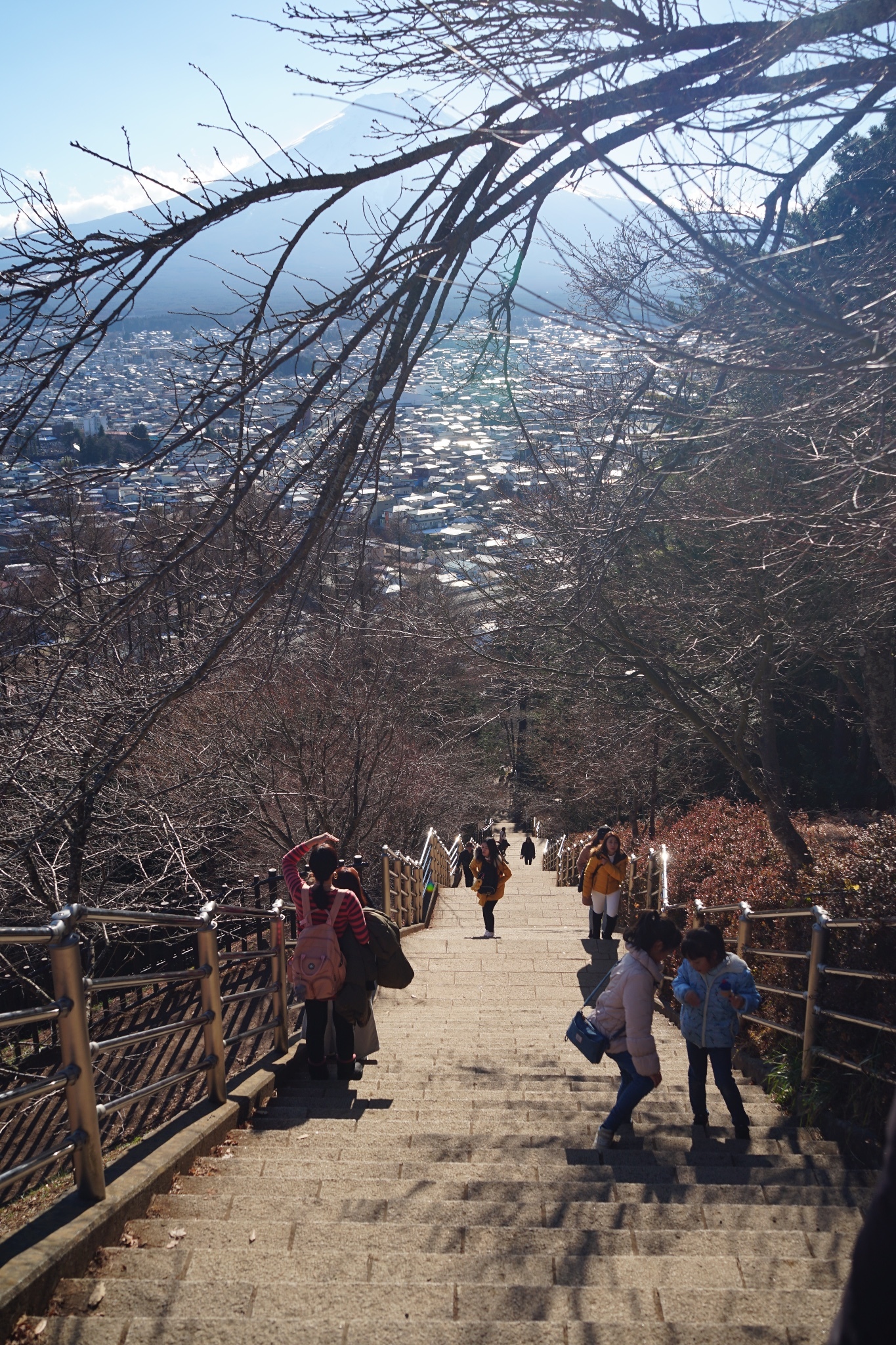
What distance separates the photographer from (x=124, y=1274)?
288cm

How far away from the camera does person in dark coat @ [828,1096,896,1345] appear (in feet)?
3.70

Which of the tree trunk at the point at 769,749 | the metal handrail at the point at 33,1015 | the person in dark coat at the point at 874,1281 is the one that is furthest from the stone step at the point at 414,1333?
the tree trunk at the point at 769,749

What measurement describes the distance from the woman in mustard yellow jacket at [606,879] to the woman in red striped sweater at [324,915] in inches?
200

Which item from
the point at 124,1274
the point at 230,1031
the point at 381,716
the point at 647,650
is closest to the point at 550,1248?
the point at 124,1274

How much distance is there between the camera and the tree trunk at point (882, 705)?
28.5ft

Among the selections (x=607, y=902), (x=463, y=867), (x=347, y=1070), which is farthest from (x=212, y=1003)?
(x=463, y=867)

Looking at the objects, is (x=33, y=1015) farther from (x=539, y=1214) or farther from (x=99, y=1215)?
(x=539, y=1214)

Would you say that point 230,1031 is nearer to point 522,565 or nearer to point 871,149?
point 522,565

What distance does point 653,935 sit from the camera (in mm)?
4695

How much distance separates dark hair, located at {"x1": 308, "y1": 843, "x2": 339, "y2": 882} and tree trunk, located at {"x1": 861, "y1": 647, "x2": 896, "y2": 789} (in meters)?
5.58

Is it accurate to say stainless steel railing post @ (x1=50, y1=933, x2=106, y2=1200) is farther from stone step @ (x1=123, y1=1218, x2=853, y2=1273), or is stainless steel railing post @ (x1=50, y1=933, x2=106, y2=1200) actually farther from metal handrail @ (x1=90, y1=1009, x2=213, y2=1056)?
stone step @ (x1=123, y1=1218, x2=853, y2=1273)

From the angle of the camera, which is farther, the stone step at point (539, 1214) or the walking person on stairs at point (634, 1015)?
the walking person on stairs at point (634, 1015)

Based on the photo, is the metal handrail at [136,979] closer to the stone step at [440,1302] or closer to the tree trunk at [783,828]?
the stone step at [440,1302]

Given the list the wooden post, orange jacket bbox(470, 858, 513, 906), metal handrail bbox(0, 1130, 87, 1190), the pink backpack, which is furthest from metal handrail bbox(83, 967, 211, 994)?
orange jacket bbox(470, 858, 513, 906)
